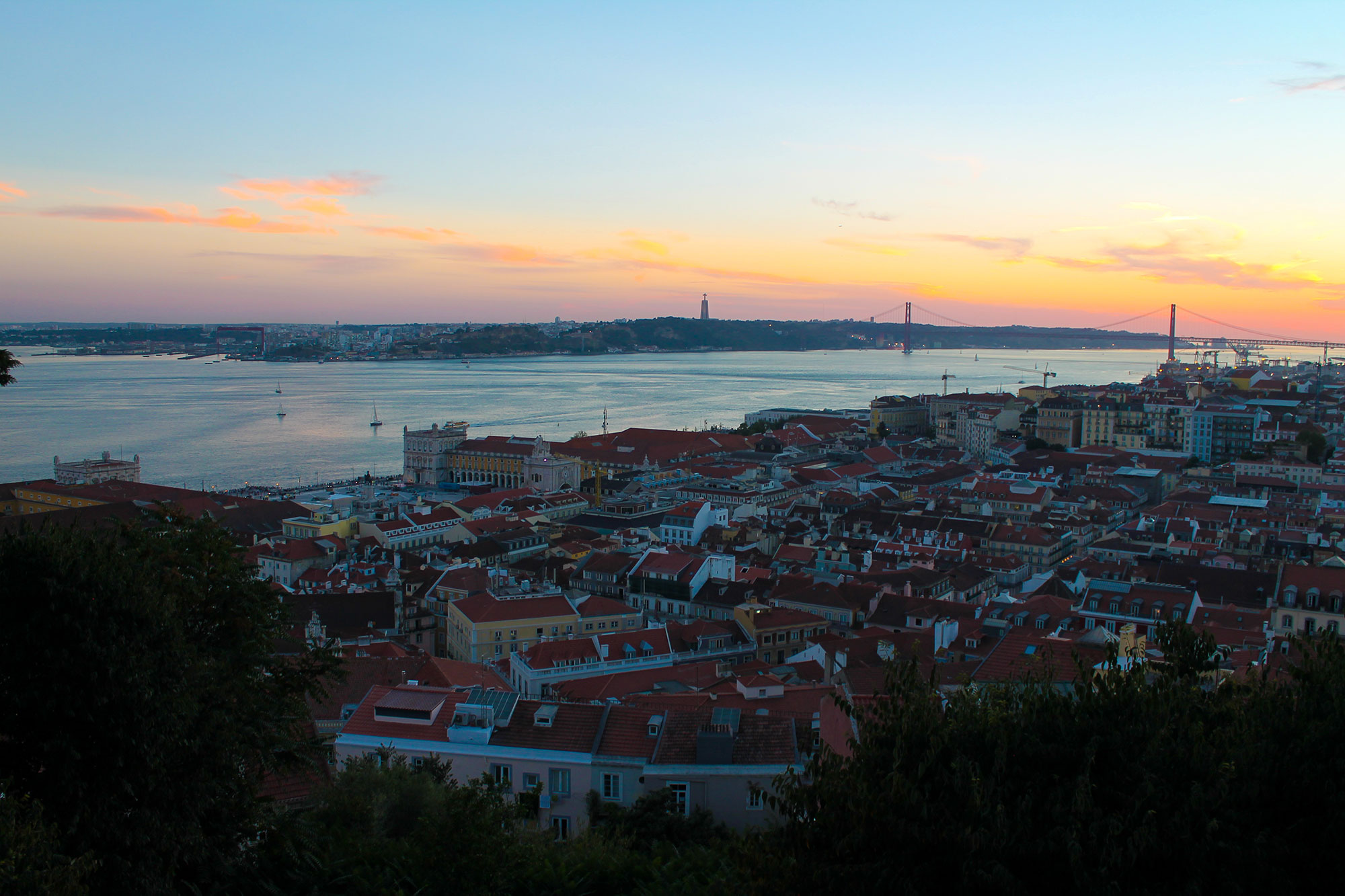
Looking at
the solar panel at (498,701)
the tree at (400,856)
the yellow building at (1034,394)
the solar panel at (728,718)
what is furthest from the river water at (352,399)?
the tree at (400,856)

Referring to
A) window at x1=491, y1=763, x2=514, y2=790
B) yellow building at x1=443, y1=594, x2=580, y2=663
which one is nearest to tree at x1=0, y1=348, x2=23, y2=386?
window at x1=491, y1=763, x2=514, y2=790

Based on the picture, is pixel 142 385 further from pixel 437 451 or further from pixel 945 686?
pixel 945 686

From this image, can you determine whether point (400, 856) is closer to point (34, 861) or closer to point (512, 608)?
point (34, 861)

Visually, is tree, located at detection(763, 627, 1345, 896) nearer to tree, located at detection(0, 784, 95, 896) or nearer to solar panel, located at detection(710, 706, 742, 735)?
tree, located at detection(0, 784, 95, 896)

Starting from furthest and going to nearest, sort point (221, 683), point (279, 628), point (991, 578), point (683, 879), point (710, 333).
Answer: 1. point (710, 333)
2. point (991, 578)
3. point (279, 628)
4. point (683, 879)
5. point (221, 683)

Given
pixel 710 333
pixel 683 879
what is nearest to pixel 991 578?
pixel 683 879

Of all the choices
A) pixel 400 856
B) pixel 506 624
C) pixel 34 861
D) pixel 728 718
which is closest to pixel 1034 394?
pixel 506 624
